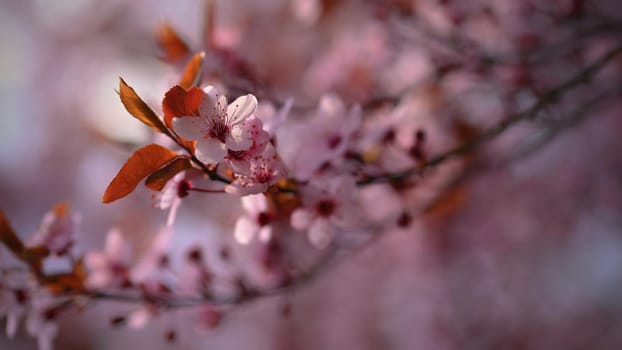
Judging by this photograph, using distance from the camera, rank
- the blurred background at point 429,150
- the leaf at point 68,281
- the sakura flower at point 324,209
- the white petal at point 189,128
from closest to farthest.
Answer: the white petal at point 189,128 → the sakura flower at point 324,209 → the leaf at point 68,281 → the blurred background at point 429,150

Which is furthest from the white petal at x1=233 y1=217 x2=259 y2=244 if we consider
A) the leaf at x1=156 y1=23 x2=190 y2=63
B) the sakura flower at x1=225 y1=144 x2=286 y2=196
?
the leaf at x1=156 y1=23 x2=190 y2=63

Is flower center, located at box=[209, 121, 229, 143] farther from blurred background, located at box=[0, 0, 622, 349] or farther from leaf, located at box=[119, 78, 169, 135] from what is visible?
blurred background, located at box=[0, 0, 622, 349]

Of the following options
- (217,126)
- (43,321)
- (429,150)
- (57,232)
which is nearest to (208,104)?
(217,126)

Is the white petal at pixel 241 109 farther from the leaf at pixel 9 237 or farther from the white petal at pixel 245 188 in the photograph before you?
the leaf at pixel 9 237

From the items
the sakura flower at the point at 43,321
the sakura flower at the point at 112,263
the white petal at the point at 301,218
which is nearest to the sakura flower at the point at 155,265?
the sakura flower at the point at 112,263

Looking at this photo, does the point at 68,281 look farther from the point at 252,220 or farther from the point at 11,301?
the point at 252,220

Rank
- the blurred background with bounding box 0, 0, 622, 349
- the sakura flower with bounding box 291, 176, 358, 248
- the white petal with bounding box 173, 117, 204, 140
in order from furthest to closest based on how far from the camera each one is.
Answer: the blurred background with bounding box 0, 0, 622, 349 → the sakura flower with bounding box 291, 176, 358, 248 → the white petal with bounding box 173, 117, 204, 140

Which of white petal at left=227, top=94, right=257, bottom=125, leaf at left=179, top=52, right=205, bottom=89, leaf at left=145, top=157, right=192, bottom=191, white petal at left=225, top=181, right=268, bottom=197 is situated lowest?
white petal at left=225, top=181, right=268, bottom=197
